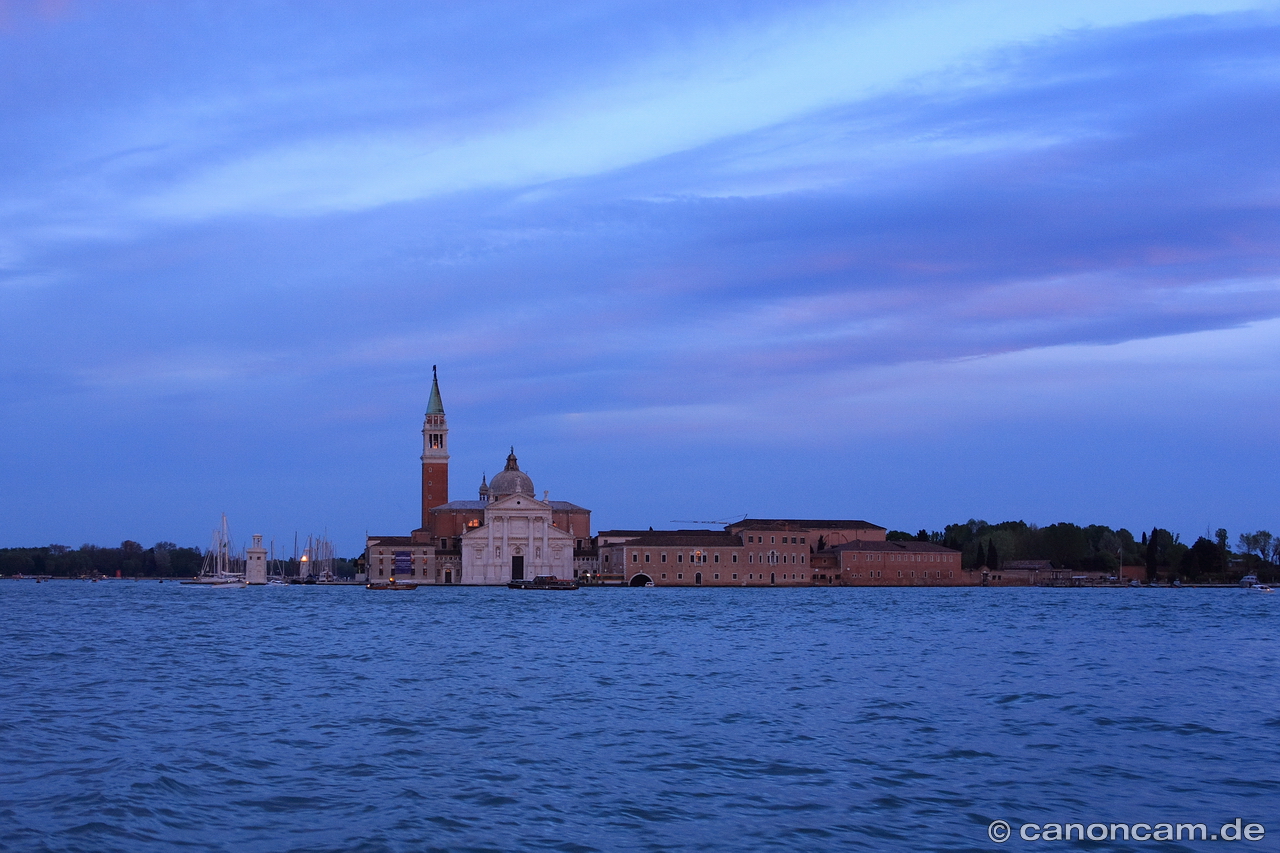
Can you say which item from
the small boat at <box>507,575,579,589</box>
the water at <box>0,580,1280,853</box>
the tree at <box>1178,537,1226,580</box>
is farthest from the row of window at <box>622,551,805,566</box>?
the water at <box>0,580,1280,853</box>

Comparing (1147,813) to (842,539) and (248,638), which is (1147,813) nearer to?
(248,638)

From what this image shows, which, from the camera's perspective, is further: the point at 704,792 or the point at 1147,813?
the point at 704,792

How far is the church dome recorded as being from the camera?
10350 centimetres

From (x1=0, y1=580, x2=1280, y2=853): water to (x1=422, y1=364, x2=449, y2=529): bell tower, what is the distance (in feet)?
261

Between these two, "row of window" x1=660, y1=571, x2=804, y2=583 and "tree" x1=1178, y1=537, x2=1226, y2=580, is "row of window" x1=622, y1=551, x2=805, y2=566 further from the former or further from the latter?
"tree" x1=1178, y1=537, x2=1226, y2=580

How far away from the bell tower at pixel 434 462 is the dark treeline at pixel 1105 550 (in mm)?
48729

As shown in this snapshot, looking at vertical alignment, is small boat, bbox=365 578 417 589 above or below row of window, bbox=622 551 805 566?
below

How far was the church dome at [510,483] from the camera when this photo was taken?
103500mm

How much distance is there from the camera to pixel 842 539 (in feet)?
371

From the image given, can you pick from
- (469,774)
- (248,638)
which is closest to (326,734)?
(469,774)

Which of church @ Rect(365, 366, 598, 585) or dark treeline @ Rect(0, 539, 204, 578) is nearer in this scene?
church @ Rect(365, 366, 598, 585)

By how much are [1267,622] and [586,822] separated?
4201 cm

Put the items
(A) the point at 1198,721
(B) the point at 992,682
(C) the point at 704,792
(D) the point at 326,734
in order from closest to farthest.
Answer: (C) the point at 704,792 → (D) the point at 326,734 → (A) the point at 1198,721 → (B) the point at 992,682

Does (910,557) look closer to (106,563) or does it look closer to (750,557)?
(750,557)
